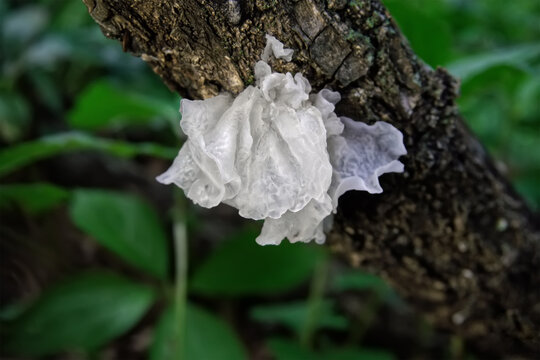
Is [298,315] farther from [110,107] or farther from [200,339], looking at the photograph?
[110,107]

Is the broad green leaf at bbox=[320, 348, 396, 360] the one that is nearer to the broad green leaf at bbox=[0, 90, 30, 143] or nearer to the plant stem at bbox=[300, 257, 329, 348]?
the plant stem at bbox=[300, 257, 329, 348]

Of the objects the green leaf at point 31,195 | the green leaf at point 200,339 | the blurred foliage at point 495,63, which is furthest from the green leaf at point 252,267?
the blurred foliage at point 495,63

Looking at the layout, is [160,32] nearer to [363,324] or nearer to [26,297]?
[363,324]

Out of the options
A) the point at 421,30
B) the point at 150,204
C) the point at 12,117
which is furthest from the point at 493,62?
the point at 12,117

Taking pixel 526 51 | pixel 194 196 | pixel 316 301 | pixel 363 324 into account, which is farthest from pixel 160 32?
pixel 363 324

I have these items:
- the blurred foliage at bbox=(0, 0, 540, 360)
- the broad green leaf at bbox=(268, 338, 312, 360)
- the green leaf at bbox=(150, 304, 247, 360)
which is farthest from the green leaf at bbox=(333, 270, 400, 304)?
the green leaf at bbox=(150, 304, 247, 360)
